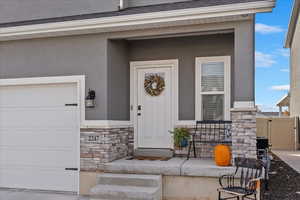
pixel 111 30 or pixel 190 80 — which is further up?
pixel 111 30

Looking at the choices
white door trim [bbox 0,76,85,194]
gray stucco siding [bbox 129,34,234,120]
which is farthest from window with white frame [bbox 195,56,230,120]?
white door trim [bbox 0,76,85,194]

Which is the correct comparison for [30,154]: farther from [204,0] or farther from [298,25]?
[298,25]

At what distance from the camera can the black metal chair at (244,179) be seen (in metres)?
4.93

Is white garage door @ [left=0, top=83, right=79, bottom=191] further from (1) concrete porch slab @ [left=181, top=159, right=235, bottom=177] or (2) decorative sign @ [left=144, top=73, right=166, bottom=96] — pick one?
(1) concrete porch slab @ [left=181, top=159, right=235, bottom=177]

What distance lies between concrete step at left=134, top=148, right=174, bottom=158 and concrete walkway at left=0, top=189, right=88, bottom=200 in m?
1.74

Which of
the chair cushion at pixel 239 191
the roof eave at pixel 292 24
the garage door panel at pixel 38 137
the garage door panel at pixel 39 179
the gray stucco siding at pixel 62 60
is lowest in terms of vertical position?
the garage door panel at pixel 39 179

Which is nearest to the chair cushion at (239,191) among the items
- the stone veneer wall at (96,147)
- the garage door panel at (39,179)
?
the stone veneer wall at (96,147)

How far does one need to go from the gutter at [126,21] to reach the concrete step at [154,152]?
109 inches

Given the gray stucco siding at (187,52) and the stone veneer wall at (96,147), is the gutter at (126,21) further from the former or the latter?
the stone veneer wall at (96,147)

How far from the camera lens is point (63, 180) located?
21.7 ft

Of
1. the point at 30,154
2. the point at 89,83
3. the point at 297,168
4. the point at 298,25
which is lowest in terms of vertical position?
the point at 297,168

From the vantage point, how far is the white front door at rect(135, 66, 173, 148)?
7.31 metres

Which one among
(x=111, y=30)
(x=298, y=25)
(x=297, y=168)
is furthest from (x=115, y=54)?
(x=298, y=25)

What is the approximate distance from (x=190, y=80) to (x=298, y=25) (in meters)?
12.2
